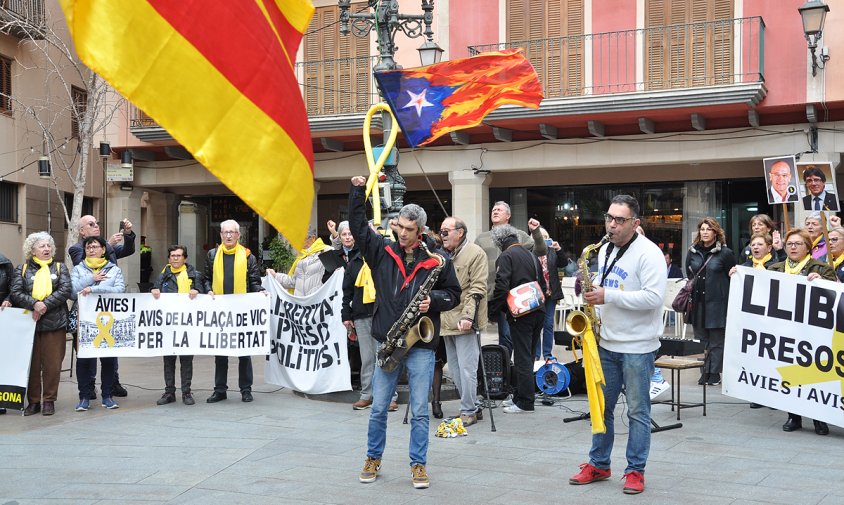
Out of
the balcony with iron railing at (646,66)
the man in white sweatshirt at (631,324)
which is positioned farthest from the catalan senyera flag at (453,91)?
the balcony with iron railing at (646,66)

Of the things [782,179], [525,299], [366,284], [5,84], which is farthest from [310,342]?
[5,84]

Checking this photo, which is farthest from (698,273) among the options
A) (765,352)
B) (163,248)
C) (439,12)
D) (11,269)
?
(163,248)

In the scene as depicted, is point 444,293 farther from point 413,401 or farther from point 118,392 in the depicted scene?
point 118,392

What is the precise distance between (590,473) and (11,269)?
21.5 ft

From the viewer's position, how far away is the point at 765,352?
8711 mm

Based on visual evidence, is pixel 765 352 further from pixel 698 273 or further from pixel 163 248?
pixel 163 248

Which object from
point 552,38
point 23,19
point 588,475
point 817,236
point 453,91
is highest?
point 23,19

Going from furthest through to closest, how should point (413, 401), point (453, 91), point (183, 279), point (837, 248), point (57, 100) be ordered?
point (57, 100) < point (183, 279) < point (837, 248) < point (453, 91) < point (413, 401)

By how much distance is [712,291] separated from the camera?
10.9m

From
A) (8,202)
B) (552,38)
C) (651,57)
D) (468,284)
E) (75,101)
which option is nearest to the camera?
(468,284)

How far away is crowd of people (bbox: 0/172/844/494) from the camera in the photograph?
629 cm

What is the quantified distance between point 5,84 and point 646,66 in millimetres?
15637

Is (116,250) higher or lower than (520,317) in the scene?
higher

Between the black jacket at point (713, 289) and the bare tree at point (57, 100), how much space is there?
15584 millimetres
